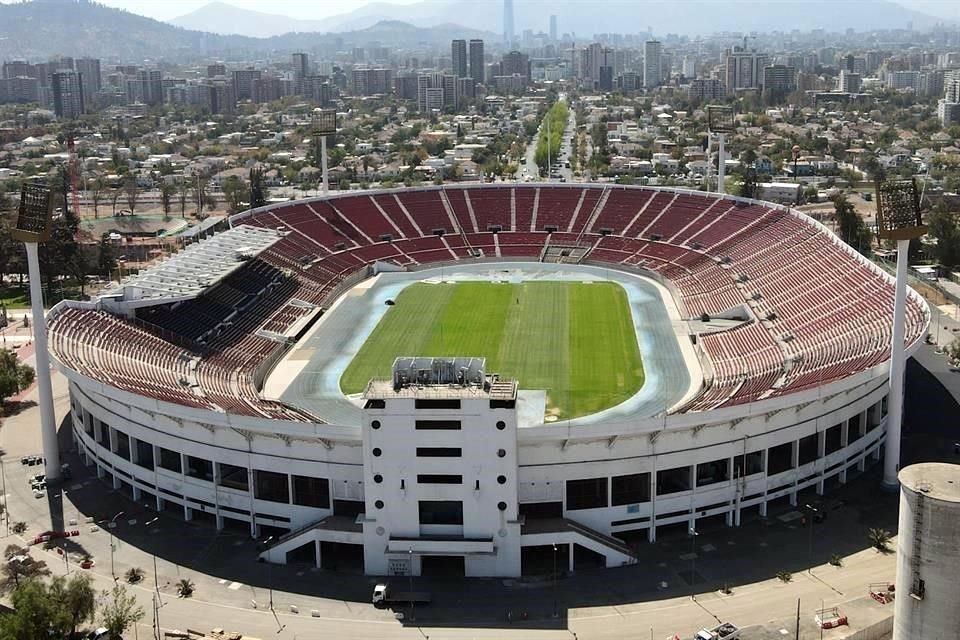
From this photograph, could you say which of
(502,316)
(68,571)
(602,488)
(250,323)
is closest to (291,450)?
(68,571)

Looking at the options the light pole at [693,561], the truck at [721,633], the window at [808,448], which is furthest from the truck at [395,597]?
the window at [808,448]

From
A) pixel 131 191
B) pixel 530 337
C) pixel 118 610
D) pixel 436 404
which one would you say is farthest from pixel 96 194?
pixel 118 610

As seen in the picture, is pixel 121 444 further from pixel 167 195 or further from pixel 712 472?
pixel 167 195

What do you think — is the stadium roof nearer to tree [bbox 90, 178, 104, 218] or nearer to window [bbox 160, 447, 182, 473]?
window [bbox 160, 447, 182, 473]

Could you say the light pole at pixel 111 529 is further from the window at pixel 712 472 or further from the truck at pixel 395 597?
the window at pixel 712 472

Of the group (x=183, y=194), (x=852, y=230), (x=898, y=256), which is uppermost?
(x=898, y=256)

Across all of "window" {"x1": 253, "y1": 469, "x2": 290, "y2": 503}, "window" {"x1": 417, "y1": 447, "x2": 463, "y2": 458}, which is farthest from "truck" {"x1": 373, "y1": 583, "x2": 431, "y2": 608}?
"window" {"x1": 253, "y1": 469, "x2": 290, "y2": 503}
